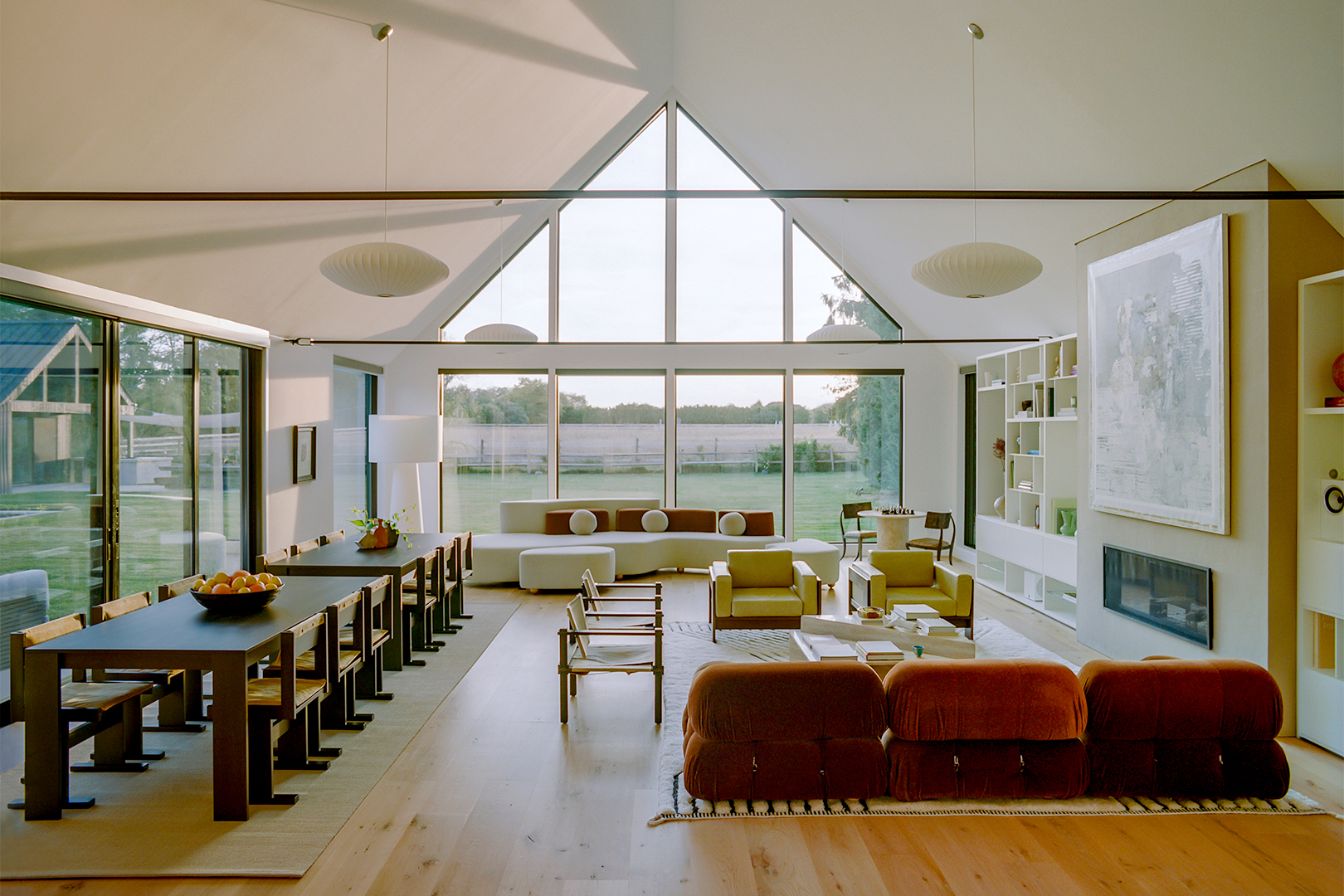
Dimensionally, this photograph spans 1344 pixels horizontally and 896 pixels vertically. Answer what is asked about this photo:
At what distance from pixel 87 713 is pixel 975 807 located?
4079mm

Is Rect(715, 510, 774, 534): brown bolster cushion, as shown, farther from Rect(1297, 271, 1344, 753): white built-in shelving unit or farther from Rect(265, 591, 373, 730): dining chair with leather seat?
Rect(1297, 271, 1344, 753): white built-in shelving unit

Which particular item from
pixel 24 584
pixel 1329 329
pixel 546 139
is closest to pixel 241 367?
pixel 24 584

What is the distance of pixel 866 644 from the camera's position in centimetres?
479

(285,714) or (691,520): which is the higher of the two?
(691,520)

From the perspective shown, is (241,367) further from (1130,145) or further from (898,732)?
(1130,145)

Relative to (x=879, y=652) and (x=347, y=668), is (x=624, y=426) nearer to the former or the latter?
(x=879, y=652)

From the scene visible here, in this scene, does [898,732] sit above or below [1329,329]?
below

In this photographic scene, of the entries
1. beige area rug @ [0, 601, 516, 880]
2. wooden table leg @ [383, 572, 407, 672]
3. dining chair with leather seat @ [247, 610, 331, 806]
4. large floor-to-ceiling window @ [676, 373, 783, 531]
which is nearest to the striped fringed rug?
beige area rug @ [0, 601, 516, 880]

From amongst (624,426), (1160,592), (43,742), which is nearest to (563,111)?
(624,426)

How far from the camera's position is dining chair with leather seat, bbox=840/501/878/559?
33.2 feet

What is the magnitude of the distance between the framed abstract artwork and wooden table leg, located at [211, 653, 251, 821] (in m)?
5.36

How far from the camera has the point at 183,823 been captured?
3.34 metres

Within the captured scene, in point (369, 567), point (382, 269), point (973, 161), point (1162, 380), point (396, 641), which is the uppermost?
point (973, 161)

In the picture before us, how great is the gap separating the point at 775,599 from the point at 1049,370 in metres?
3.68
